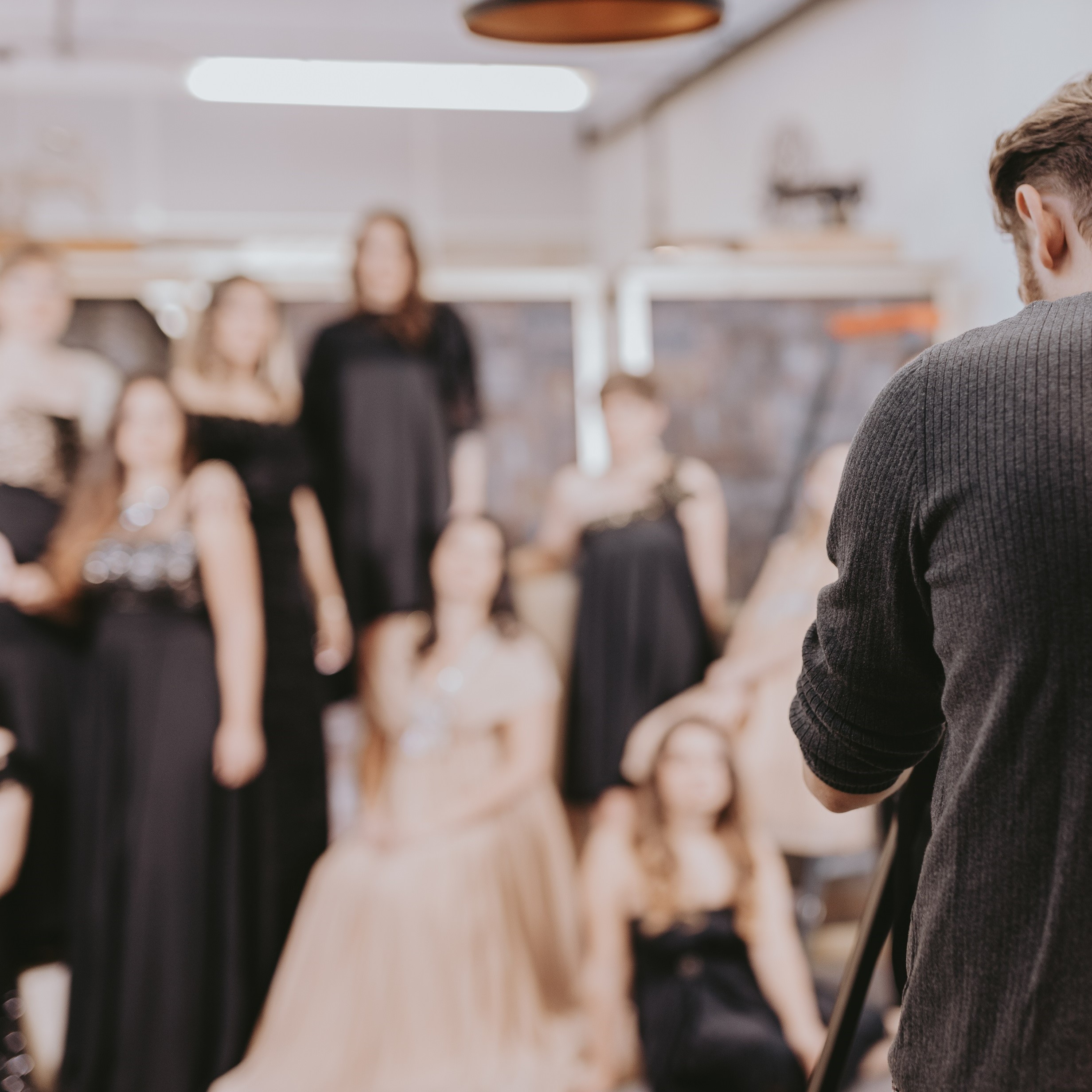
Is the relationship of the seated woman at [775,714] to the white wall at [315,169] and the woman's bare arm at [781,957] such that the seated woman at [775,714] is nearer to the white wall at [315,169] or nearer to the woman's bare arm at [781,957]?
the woman's bare arm at [781,957]

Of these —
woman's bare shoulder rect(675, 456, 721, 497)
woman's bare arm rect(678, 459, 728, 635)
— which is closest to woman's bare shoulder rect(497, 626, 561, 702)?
woman's bare arm rect(678, 459, 728, 635)

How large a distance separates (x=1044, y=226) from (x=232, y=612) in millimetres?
2272

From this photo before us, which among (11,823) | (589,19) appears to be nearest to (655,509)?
(589,19)

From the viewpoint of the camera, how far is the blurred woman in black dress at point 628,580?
10.3 ft

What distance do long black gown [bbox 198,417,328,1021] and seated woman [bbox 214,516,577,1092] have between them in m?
0.06

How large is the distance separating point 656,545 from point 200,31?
4.15m

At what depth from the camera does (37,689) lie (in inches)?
111

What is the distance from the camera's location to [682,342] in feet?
10.9

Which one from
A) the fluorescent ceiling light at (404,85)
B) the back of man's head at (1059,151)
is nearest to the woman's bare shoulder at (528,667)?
the back of man's head at (1059,151)

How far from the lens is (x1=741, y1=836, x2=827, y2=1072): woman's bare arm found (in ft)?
9.80

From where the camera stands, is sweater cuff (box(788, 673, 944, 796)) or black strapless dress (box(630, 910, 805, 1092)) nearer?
sweater cuff (box(788, 673, 944, 796))

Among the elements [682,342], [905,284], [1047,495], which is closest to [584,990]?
[682,342]

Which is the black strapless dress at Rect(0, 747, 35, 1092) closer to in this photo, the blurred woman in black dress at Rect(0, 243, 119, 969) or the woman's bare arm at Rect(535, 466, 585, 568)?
the blurred woman in black dress at Rect(0, 243, 119, 969)

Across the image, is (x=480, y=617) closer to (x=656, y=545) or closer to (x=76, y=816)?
(x=656, y=545)
